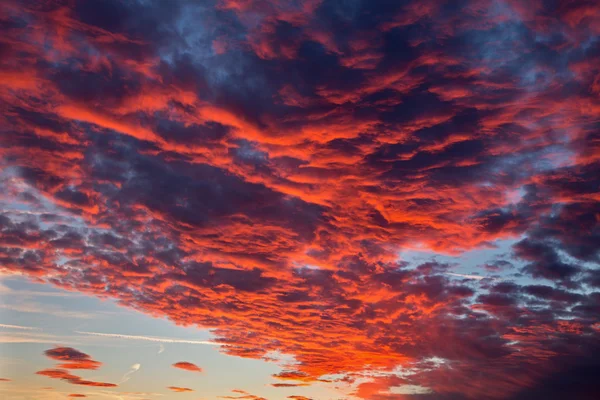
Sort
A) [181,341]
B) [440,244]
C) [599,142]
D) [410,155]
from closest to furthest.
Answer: [599,142], [410,155], [440,244], [181,341]

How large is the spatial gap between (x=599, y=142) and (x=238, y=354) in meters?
46.3

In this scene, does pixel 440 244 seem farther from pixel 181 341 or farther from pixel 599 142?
pixel 181 341

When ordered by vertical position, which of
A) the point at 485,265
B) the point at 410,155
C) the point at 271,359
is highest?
the point at 410,155

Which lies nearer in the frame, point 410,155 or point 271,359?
point 410,155

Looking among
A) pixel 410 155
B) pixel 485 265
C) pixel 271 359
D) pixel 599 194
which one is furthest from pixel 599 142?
pixel 271 359

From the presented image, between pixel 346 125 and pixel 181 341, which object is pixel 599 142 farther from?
pixel 181 341

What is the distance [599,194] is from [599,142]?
6.57m

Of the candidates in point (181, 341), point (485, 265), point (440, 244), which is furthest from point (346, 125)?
point (181, 341)

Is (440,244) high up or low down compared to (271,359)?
up

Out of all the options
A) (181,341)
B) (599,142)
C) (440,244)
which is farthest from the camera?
(181,341)

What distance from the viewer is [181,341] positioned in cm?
5334

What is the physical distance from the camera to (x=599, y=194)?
1387 inches

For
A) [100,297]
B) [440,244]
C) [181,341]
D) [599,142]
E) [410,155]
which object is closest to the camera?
[599,142]

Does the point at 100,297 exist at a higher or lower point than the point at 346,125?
lower
